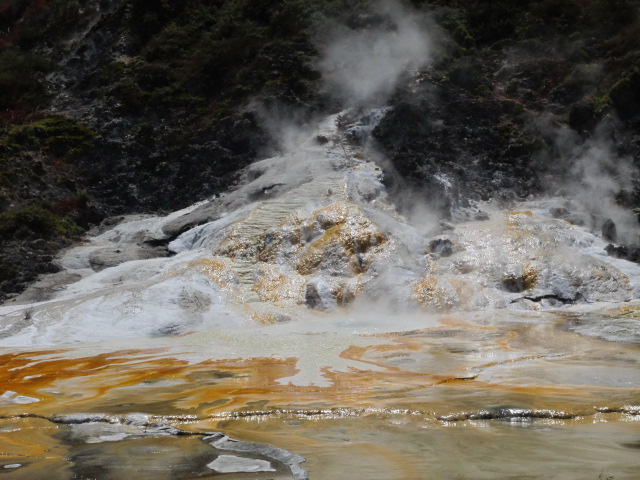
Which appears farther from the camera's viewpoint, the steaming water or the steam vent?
the steam vent

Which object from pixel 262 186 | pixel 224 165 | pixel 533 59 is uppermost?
pixel 533 59

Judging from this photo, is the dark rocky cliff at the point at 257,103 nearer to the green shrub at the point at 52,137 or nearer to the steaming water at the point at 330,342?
the green shrub at the point at 52,137

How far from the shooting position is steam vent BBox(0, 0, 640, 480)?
17.8 feet

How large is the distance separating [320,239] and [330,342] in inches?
269

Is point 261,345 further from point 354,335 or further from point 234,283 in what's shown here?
point 234,283

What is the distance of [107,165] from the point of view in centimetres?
2806

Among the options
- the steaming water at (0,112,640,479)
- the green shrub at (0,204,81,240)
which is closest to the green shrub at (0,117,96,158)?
the green shrub at (0,204,81,240)

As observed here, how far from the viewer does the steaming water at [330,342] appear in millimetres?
4867

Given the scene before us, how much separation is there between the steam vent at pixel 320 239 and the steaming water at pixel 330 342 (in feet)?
0.18

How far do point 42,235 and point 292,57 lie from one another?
14.2 metres

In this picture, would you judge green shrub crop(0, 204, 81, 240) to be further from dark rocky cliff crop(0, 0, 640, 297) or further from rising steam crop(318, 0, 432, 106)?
rising steam crop(318, 0, 432, 106)

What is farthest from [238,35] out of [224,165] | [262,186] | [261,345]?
[261,345]

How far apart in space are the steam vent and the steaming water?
6 centimetres

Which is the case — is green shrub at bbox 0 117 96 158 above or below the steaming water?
above
